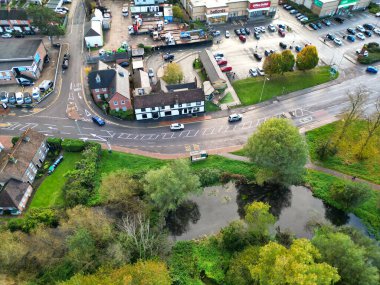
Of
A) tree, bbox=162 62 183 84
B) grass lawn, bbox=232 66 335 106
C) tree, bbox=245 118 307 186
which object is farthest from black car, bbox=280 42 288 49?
tree, bbox=245 118 307 186

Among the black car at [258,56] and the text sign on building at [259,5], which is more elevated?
the text sign on building at [259,5]

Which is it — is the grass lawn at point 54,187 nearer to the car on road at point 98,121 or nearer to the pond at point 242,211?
the car on road at point 98,121

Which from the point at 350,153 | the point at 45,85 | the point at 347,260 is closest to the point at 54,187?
the point at 45,85

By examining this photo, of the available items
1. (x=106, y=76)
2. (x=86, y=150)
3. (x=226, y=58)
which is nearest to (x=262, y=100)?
(x=226, y=58)

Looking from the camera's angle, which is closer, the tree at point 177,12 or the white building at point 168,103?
the white building at point 168,103

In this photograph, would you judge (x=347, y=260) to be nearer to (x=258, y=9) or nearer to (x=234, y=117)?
(x=234, y=117)

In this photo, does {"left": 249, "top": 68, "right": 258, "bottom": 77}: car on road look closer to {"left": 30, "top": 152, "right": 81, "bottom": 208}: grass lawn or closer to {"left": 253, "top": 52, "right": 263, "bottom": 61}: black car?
{"left": 253, "top": 52, "right": 263, "bottom": 61}: black car

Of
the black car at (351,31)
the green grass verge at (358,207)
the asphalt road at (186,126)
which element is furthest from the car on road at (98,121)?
the black car at (351,31)
